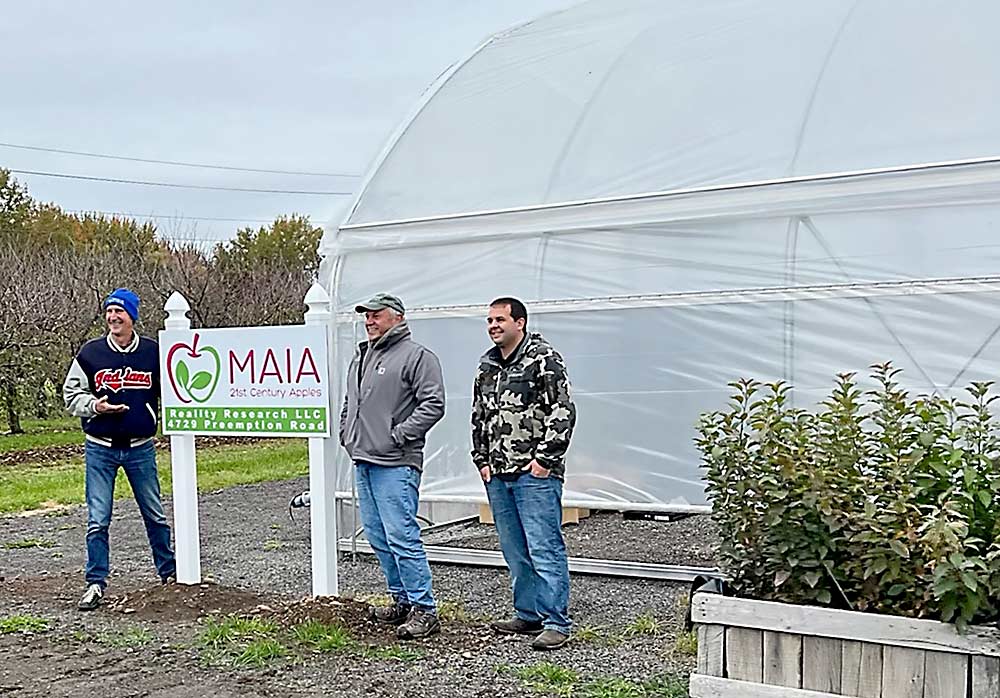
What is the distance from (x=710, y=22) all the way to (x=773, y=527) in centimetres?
535

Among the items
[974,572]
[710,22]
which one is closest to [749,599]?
[974,572]

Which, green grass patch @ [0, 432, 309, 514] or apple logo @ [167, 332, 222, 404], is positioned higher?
apple logo @ [167, 332, 222, 404]

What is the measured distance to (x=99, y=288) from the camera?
22609mm

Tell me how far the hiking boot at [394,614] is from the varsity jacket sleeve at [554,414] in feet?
3.93

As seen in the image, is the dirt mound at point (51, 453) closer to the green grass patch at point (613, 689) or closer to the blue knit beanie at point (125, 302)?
the blue knit beanie at point (125, 302)

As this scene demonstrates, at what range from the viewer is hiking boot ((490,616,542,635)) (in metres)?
6.31

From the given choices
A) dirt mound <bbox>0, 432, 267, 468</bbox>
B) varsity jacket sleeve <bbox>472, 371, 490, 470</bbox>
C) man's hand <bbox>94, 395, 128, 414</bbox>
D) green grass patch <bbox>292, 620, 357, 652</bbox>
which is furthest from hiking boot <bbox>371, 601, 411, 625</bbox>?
dirt mound <bbox>0, 432, 267, 468</bbox>

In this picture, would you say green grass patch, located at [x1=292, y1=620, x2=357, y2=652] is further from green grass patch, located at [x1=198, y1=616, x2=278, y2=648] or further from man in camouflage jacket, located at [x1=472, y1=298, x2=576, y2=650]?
man in camouflage jacket, located at [x1=472, y1=298, x2=576, y2=650]

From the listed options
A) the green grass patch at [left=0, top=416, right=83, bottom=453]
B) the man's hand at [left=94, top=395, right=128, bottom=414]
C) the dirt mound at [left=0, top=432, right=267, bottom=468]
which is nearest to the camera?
the man's hand at [left=94, top=395, right=128, bottom=414]

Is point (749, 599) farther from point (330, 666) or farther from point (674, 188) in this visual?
point (674, 188)

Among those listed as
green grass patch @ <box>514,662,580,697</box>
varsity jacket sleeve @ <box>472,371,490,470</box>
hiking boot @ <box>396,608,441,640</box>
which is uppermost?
varsity jacket sleeve @ <box>472,371,490,470</box>

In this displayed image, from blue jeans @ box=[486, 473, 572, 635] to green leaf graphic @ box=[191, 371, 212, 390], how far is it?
2.08 meters

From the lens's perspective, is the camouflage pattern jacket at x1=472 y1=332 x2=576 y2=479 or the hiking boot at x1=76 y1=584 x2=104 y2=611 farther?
the hiking boot at x1=76 y1=584 x2=104 y2=611

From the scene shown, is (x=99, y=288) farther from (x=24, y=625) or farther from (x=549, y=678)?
(x=549, y=678)
